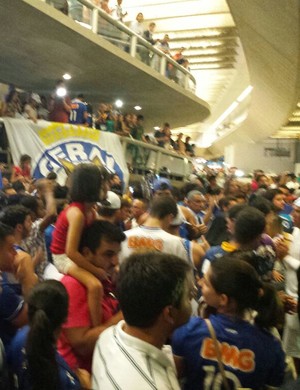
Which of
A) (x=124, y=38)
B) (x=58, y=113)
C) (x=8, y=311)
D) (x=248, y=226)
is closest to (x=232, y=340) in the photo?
(x=8, y=311)

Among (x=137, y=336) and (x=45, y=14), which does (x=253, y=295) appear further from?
(x=45, y=14)

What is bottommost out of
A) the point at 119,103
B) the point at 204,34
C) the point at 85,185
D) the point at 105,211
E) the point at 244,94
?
the point at 105,211

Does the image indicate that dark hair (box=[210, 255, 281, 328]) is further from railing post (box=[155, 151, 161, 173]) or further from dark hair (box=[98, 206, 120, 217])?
railing post (box=[155, 151, 161, 173])

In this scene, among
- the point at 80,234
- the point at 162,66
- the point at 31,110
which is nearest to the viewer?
the point at 80,234

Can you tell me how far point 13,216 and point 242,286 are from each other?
177 cm

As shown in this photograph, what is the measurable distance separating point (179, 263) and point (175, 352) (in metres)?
0.49

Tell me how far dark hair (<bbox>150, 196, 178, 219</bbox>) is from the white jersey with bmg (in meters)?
0.13

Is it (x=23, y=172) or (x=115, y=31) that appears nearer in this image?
(x=23, y=172)

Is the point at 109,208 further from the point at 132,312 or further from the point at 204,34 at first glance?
the point at 204,34

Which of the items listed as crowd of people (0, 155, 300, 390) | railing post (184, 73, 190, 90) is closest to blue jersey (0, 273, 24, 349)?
crowd of people (0, 155, 300, 390)

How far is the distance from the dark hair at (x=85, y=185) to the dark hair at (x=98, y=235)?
391mm

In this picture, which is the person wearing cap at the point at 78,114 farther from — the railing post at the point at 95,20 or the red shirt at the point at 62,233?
the red shirt at the point at 62,233

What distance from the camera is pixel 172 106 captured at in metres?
14.2

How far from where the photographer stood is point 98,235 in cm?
227
